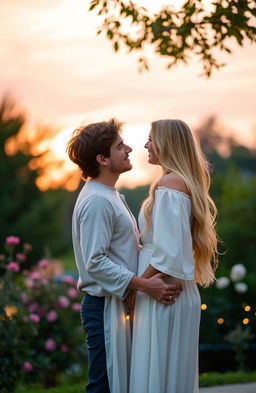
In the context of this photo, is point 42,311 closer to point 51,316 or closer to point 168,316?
point 51,316

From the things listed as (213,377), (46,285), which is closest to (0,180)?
(46,285)

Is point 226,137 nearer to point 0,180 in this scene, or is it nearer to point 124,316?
point 0,180

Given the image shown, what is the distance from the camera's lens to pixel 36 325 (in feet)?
23.1

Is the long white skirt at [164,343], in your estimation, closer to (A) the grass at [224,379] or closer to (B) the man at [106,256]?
(B) the man at [106,256]

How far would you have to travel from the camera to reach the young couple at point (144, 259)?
374cm

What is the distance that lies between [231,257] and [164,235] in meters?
8.79

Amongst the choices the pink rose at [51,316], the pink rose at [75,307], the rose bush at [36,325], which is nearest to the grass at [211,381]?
the rose bush at [36,325]

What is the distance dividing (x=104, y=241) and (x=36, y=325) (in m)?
3.53

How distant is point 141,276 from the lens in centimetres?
384

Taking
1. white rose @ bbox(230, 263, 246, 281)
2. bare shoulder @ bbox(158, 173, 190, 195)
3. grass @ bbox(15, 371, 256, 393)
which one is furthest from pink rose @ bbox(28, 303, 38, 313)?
bare shoulder @ bbox(158, 173, 190, 195)

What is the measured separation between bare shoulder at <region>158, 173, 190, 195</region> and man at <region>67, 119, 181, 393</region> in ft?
0.94

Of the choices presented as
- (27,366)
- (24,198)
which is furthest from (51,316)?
(24,198)

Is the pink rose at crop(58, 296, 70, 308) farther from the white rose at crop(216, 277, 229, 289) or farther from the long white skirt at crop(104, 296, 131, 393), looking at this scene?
the long white skirt at crop(104, 296, 131, 393)

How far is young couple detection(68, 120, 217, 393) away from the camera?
374 centimetres
